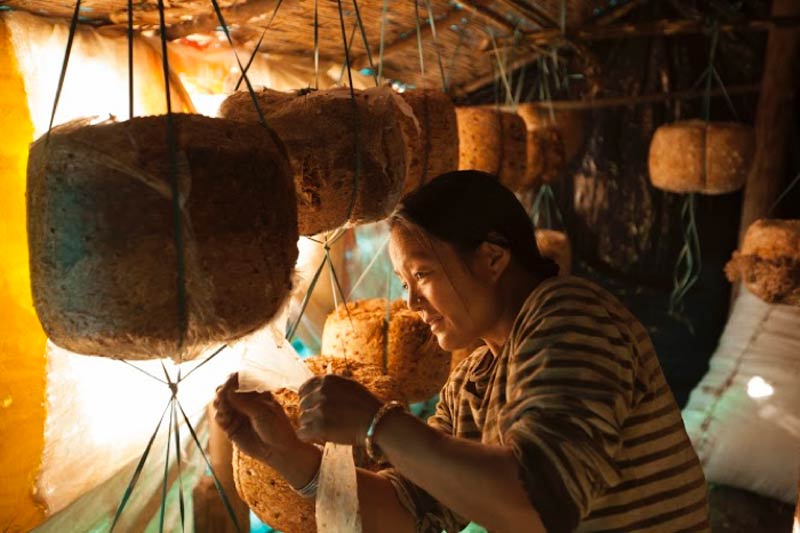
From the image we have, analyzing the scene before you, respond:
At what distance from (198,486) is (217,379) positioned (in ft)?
2.42

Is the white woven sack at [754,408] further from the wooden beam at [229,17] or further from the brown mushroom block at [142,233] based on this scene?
the brown mushroom block at [142,233]

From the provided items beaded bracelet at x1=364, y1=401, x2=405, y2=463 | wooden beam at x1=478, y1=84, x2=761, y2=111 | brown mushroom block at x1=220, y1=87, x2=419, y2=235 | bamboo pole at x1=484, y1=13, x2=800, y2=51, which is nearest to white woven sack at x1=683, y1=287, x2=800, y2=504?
wooden beam at x1=478, y1=84, x2=761, y2=111

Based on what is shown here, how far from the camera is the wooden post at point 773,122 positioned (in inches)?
177

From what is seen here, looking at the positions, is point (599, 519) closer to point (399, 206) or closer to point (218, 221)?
point (399, 206)

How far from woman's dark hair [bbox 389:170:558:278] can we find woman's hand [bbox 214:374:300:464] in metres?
0.44

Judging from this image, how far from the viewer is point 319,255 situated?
371 cm

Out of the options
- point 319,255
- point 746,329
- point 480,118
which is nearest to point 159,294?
point 480,118

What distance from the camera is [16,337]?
7.02 feet

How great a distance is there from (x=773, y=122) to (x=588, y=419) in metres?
4.35

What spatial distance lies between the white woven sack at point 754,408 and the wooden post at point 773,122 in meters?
0.82

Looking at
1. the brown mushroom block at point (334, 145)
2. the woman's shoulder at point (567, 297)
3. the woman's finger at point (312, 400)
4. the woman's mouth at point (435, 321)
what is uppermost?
the brown mushroom block at point (334, 145)

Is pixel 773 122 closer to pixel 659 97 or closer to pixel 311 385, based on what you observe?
pixel 659 97

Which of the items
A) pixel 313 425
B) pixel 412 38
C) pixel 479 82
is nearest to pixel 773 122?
pixel 479 82

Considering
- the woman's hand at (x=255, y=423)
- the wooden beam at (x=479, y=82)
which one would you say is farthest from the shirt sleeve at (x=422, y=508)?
the wooden beam at (x=479, y=82)
